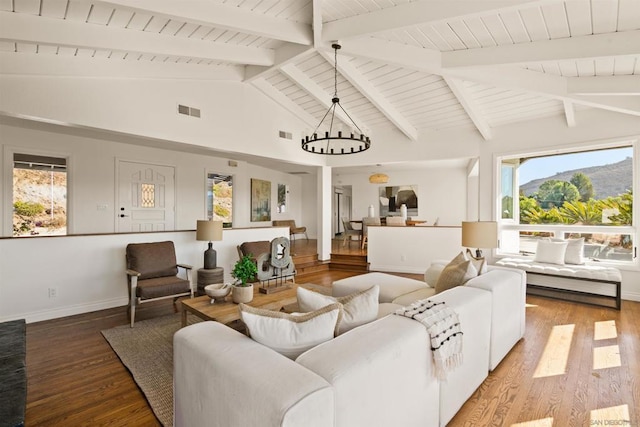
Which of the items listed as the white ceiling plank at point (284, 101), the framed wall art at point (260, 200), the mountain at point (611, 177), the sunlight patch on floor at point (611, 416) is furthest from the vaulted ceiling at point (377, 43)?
the framed wall art at point (260, 200)

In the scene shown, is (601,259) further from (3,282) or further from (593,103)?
(3,282)

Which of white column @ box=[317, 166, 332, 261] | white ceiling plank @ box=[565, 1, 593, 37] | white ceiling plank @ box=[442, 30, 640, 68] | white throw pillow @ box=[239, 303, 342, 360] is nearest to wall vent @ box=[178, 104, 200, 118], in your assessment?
white column @ box=[317, 166, 332, 261]

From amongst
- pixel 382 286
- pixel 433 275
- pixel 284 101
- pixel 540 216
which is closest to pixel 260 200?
pixel 284 101

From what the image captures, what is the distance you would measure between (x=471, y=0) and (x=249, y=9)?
2.13 metres

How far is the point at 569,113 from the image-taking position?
456 centimetres

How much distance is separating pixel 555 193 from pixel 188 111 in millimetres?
6142

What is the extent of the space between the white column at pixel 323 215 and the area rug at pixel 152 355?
3.75 metres

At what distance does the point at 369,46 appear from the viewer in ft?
12.1

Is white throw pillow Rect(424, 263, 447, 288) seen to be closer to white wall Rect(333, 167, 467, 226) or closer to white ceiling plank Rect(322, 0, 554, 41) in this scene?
white ceiling plank Rect(322, 0, 554, 41)

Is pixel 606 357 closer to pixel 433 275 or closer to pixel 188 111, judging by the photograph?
pixel 433 275

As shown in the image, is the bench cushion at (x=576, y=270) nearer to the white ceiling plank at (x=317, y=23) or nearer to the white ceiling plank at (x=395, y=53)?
the white ceiling plank at (x=395, y=53)

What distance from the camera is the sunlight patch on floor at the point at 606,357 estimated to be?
2654mm

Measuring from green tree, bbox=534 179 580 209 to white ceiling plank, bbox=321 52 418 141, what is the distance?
2.42 m

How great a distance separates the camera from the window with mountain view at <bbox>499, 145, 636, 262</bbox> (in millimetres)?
4668
